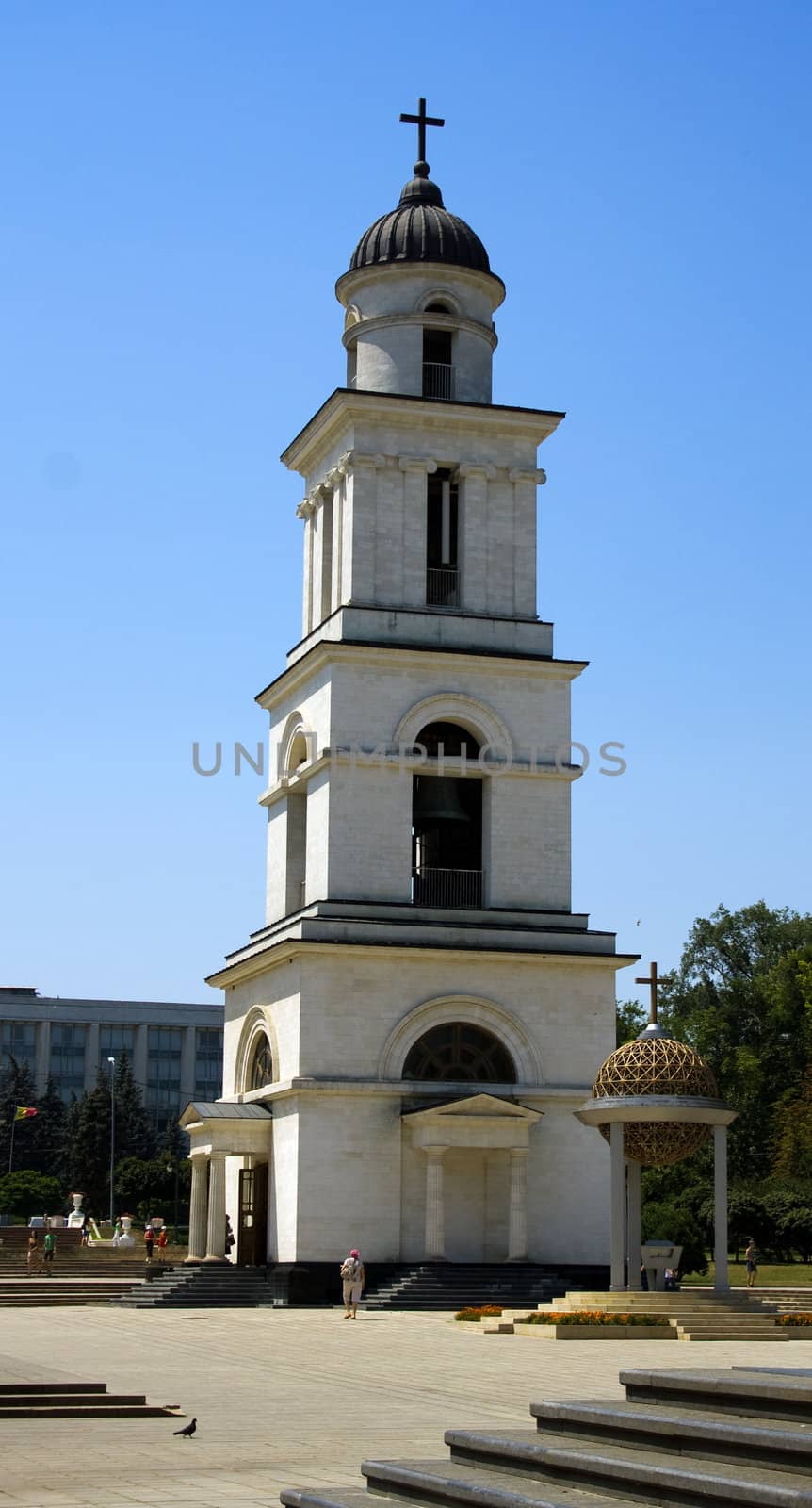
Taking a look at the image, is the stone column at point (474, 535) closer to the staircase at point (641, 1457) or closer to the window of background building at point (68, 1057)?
the staircase at point (641, 1457)

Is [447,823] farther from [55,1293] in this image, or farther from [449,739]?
[55,1293]

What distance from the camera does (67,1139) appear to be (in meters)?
108

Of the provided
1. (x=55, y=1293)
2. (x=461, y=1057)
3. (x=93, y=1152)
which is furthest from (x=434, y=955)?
(x=93, y=1152)

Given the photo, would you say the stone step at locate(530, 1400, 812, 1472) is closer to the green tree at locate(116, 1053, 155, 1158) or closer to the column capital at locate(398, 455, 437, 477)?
the column capital at locate(398, 455, 437, 477)

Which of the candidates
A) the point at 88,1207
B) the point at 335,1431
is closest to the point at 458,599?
the point at 335,1431

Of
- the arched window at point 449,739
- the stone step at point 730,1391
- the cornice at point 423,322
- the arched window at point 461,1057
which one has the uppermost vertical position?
the cornice at point 423,322

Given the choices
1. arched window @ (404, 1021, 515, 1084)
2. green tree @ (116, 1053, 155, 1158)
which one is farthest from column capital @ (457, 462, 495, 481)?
green tree @ (116, 1053, 155, 1158)

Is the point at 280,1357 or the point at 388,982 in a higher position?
the point at 388,982

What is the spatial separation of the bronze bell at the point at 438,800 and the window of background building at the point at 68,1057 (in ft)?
287

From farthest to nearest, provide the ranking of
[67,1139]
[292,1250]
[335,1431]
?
[67,1139] < [292,1250] < [335,1431]

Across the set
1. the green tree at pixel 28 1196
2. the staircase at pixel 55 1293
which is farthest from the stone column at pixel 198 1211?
the green tree at pixel 28 1196

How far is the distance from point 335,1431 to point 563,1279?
23.8 metres

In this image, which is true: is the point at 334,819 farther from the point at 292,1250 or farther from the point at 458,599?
the point at 292,1250

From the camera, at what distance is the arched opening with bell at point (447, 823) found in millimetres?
42562
